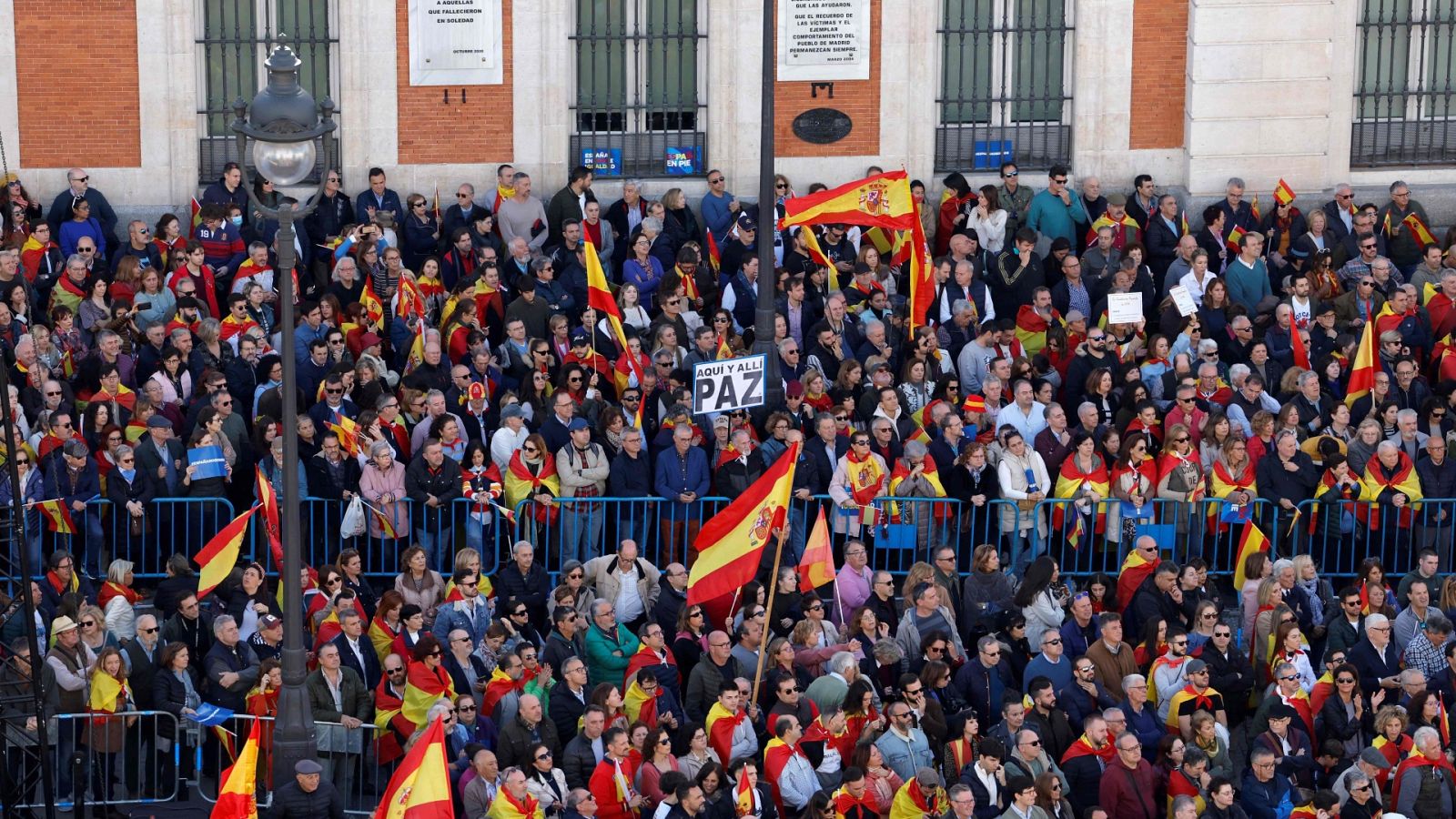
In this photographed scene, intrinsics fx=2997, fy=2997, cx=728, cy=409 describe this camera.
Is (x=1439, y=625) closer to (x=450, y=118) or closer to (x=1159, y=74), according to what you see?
(x=1159, y=74)

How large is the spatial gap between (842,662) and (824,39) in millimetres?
10551

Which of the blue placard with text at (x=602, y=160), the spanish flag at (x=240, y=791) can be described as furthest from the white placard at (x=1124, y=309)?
the spanish flag at (x=240, y=791)

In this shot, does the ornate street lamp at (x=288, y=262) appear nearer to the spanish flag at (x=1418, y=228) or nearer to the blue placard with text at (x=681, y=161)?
the blue placard with text at (x=681, y=161)

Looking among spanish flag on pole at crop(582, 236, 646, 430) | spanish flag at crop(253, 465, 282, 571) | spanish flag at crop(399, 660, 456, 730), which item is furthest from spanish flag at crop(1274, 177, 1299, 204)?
spanish flag at crop(399, 660, 456, 730)

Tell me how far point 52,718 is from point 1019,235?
1135cm

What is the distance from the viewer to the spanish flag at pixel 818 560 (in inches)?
907

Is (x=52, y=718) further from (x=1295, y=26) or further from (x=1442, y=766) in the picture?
(x=1295, y=26)

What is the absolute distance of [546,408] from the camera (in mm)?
25656

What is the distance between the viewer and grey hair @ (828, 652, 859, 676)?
874 inches

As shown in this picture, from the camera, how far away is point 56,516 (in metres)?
23.9

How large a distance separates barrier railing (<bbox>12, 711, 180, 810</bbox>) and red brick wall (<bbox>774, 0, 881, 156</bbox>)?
11.7 metres

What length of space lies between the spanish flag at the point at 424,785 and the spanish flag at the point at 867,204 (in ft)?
28.5

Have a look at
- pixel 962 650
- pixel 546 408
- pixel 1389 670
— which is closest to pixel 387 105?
pixel 546 408

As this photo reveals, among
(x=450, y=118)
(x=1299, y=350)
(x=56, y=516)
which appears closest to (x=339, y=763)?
(x=56, y=516)
